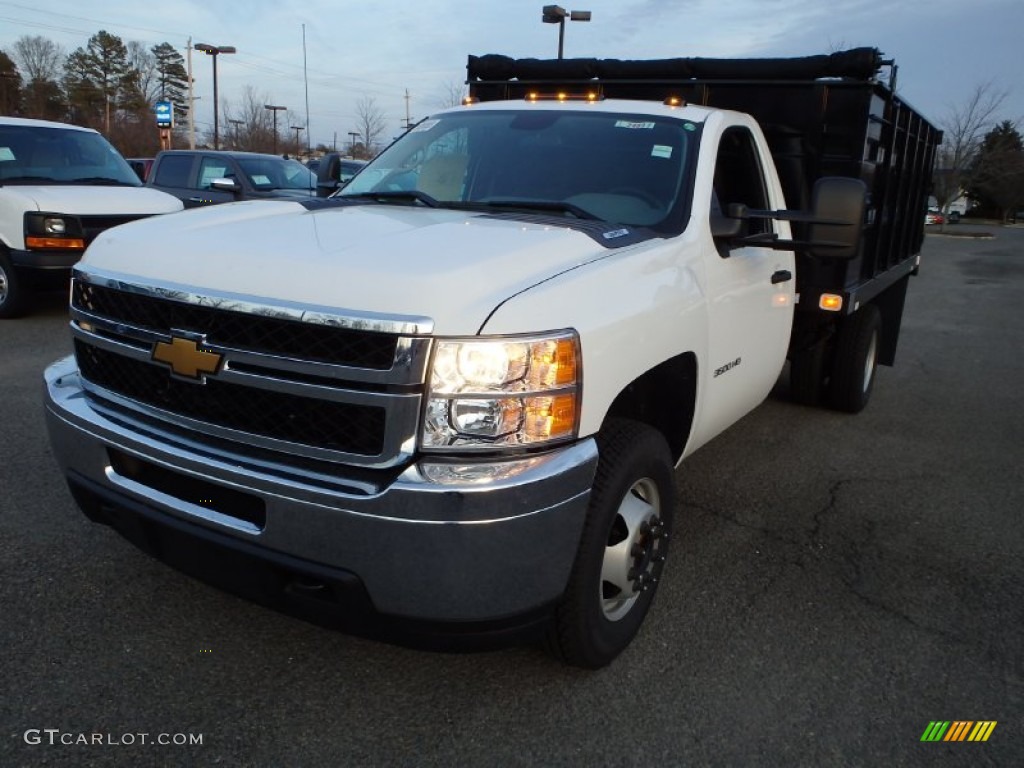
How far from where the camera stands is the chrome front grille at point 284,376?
2.14m

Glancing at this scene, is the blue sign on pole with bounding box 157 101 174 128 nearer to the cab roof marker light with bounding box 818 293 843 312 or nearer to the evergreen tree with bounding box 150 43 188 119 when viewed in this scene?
the cab roof marker light with bounding box 818 293 843 312

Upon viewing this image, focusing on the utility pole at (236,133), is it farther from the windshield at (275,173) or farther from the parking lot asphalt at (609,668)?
the parking lot asphalt at (609,668)

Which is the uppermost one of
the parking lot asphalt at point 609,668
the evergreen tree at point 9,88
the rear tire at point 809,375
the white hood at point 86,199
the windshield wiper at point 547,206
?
the evergreen tree at point 9,88

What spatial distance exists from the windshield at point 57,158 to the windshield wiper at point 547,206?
7212mm

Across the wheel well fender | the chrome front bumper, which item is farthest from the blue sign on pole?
the chrome front bumper

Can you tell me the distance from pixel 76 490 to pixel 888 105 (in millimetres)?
5228

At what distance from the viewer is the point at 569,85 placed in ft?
18.9

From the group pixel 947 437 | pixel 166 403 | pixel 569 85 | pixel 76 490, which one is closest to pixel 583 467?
pixel 166 403

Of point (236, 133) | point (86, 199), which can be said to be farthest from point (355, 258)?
point (236, 133)

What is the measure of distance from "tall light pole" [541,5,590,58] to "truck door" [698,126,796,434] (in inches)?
819

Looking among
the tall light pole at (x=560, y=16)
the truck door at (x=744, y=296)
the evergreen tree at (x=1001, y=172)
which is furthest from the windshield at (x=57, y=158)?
the evergreen tree at (x=1001, y=172)

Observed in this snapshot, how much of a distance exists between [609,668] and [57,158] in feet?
28.7

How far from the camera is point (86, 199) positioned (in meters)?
8.37

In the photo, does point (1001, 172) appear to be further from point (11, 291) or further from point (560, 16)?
point (11, 291)
